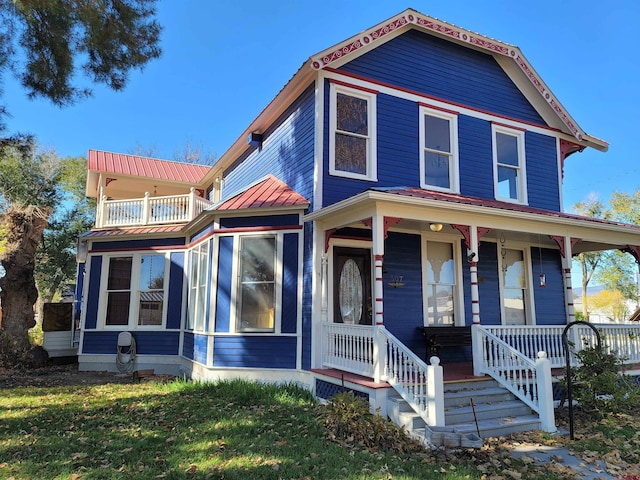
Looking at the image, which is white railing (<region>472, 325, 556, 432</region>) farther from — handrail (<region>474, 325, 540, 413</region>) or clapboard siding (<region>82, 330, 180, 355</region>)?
clapboard siding (<region>82, 330, 180, 355</region>)

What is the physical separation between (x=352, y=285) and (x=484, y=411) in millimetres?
3508

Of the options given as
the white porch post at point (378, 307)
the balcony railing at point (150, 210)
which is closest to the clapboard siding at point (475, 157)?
the white porch post at point (378, 307)

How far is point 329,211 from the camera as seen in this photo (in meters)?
7.69

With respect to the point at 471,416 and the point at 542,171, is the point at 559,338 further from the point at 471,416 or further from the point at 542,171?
the point at 542,171

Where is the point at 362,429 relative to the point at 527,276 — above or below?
below

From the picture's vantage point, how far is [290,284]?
8648mm

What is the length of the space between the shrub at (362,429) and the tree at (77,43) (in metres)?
7.16

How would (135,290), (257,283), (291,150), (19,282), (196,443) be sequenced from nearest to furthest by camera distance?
(196,443)
(257,283)
(291,150)
(135,290)
(19,282)

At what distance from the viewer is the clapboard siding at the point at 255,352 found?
845 cm

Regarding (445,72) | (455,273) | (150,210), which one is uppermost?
(445,72)

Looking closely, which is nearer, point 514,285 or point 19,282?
point 514,285

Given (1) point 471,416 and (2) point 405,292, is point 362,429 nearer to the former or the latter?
(1) point 471,416

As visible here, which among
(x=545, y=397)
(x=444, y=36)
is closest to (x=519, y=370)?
(x=545, y=397)

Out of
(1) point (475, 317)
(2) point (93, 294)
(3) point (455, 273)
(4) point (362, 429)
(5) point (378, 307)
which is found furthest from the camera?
(2) point (93, 294)
